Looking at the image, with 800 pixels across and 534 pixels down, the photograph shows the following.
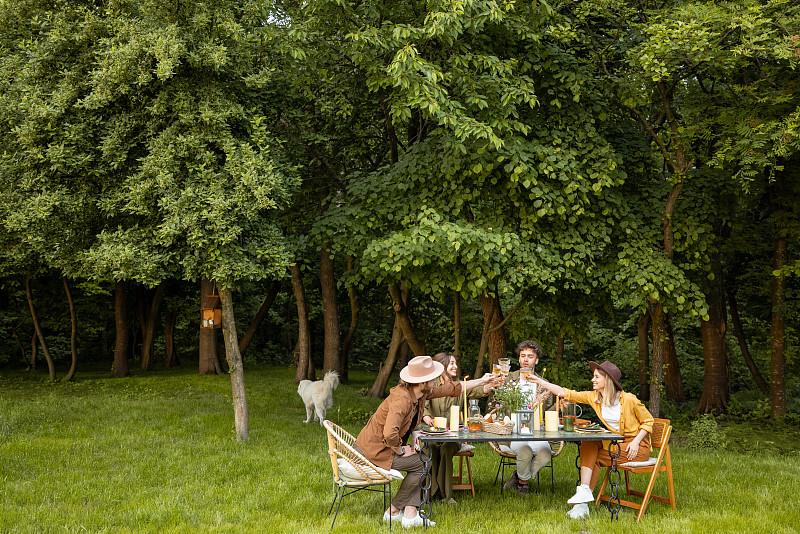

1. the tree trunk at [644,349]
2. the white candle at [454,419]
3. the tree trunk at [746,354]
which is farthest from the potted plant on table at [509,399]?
the tree trunk at [746,354]

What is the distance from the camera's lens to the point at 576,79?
30.3 feet

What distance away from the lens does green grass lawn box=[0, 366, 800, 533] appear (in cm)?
575

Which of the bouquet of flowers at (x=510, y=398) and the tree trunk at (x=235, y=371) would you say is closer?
the bouquet of flowers at (x=510, y=398)

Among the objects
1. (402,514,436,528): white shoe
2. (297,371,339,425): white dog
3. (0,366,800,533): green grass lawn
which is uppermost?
(297,371,339,425): white dog

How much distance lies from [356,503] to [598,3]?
728cm

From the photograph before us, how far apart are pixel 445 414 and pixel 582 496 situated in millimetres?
1585

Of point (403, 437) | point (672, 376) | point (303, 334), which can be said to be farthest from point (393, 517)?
point (303, 334)

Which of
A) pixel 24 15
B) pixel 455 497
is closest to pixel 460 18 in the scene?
pixel 455 497

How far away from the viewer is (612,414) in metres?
6.29

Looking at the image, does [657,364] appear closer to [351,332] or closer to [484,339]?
[484,339]

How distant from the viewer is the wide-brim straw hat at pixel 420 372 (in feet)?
18.4

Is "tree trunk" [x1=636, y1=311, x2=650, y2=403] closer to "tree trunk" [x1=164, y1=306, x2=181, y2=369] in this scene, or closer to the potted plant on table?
the potted plant on table

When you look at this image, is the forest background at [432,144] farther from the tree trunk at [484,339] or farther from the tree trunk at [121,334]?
the tree trunk at [121,334]

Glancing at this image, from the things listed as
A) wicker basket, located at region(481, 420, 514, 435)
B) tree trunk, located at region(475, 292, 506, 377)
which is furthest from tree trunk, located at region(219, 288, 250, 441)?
wicker basket, located at region(481, 420, 514, 435)
